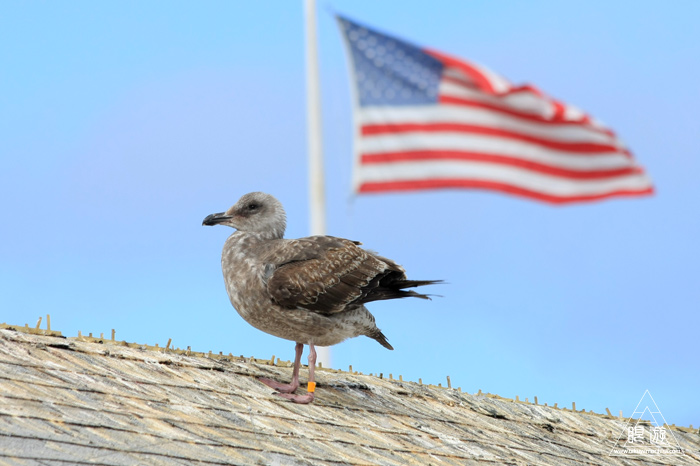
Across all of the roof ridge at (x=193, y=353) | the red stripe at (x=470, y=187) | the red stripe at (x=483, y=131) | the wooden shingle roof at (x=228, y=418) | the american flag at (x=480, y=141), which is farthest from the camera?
the red stripe at (x=483, y=131)

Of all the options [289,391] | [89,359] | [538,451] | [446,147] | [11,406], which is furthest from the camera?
[446,147]

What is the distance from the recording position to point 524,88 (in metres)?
18.3

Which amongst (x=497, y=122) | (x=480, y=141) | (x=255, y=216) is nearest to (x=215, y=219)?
(x=255, y=216)

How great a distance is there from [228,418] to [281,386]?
1.51 meters

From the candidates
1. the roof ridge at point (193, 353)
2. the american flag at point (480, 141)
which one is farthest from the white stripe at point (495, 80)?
the roof ridge at point (193, 353)

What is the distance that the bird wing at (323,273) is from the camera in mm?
9414

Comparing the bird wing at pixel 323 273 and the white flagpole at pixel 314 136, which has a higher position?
the white flagpole at pixel 314 136

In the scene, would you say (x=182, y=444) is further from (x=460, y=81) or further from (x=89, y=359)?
(x=460, y=81)

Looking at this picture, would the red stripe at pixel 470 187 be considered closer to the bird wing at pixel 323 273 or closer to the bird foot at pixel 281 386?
the bird wing at pixel 323 273

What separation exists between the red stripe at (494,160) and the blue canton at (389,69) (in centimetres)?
113

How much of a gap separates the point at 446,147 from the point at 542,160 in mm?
1860

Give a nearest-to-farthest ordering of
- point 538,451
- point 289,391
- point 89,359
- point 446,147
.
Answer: point 89,359
point 289,391
point 538,451
point 446,147

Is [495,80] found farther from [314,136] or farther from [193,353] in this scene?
[193,353]

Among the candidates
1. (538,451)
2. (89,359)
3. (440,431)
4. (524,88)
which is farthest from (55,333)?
(524,88)
